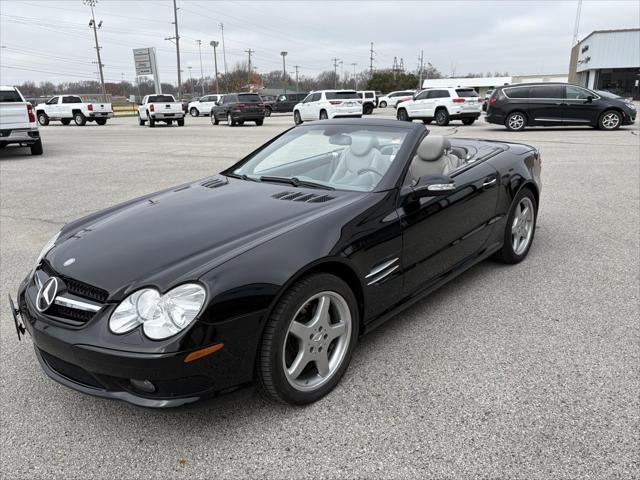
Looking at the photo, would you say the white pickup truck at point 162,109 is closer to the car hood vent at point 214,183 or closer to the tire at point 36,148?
the tire at point 36,148

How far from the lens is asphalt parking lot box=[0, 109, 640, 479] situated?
220 centimetres

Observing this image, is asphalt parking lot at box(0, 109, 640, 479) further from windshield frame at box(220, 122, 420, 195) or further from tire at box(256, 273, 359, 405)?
windshield frame at box(220, 122, 420, 195)

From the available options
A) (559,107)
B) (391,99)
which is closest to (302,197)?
(559,107)

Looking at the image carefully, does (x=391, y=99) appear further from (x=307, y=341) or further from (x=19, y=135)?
(x=307, y=341)

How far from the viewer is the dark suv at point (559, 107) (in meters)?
17.5

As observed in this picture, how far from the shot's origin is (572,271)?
14.3ft

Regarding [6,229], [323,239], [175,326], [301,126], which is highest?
[301,126]

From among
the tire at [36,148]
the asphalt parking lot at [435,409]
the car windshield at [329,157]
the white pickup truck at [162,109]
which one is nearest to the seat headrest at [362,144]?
the car windshield at [329,157]

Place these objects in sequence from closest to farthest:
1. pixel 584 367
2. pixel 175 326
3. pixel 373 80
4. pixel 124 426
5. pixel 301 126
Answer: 1. pixel 175 326
2. pixel 124 426
3. pixel 584 367
4. pixel 301 126
5. pixel 373 80

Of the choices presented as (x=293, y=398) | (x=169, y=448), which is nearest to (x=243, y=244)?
(x=293, y=398)

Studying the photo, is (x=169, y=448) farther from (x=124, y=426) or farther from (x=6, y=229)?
(x=6, y=229)

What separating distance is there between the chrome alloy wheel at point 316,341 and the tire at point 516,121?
17572mm

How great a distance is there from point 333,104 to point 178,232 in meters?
23.1

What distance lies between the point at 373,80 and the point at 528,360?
7805 cm
